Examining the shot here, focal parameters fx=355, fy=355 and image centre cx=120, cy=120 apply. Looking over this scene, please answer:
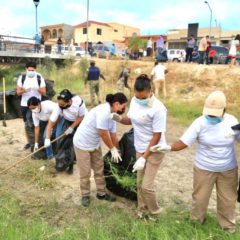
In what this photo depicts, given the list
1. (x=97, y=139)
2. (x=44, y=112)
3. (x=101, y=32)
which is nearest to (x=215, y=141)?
(x=97, y=139)

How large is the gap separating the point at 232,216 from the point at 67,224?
170 cm

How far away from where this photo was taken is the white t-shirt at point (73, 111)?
5.02 metres

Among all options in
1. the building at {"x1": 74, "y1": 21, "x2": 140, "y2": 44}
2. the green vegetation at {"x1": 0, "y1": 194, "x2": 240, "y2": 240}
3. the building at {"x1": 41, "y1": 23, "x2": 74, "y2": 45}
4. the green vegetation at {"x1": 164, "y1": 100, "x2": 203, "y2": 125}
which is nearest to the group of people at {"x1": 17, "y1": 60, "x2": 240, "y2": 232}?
the green vegetation at {"x1": 0, "y1": 194, "x2": 240, "y2": 240}

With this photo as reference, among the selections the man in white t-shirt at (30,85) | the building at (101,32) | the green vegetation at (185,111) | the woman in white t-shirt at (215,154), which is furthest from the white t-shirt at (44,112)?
the building at (101,32)

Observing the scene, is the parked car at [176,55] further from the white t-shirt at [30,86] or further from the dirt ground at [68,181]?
the white t-shirt at [30,86]

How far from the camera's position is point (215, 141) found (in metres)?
3.22

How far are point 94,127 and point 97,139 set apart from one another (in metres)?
0.18

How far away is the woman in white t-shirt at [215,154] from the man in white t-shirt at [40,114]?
2742 mm

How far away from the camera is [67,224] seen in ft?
12.4

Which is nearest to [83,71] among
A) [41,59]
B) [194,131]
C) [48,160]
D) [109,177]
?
[41,59]

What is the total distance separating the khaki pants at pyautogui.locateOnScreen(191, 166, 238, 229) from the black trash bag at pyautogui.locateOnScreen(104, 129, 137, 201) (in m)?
0.88

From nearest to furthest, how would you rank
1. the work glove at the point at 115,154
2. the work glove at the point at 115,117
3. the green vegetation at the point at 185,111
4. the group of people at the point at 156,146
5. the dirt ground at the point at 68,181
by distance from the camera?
1. the group of people at the point at 156,146
2. the work glove at the point at 115,117
3. the work glove at the point at 115,154
4. the dirt ground at the point at 68,181
5. the green vegetation at the point at 185,111

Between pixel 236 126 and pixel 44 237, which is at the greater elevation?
pixel 236 126

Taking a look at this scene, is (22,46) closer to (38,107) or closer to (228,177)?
(38,107)
